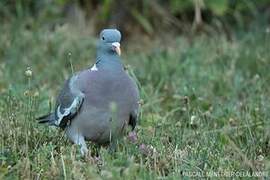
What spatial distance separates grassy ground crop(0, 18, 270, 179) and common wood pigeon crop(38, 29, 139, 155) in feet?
0.53

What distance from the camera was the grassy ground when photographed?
182 inches

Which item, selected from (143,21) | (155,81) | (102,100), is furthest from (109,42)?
(143,21)

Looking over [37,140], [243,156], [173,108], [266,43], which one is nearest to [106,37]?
[37,140]

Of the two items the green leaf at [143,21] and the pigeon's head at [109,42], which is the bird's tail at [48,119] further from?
the green leaf at [143,21]

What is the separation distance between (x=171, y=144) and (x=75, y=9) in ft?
16.3

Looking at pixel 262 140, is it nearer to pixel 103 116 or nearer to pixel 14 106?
pixel 103 116

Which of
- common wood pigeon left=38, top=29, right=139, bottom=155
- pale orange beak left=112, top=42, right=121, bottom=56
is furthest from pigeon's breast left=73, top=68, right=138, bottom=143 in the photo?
pale orange beak left=112, top=42, right=121, bottom=56

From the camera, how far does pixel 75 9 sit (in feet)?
32.3

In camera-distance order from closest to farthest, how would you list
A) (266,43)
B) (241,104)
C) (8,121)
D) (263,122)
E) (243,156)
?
(243,156), (8,121), (263,122), (241,104), (266,43)

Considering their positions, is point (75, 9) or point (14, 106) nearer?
point (14, 106)

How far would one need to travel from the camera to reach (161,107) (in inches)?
274

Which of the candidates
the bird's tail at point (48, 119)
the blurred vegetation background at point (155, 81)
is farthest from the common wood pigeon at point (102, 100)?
the bird's tail at point (48, 119)

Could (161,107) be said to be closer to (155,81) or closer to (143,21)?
(155,81)

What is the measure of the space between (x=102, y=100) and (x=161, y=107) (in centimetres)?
197
